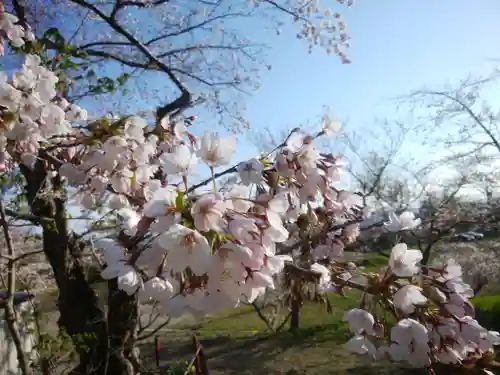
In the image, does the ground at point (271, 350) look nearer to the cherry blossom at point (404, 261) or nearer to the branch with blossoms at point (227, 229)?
the branch with blossoms at point (227, 229)

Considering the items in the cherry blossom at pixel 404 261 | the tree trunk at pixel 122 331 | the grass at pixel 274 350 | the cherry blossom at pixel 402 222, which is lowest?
the grass at pixel 274 350

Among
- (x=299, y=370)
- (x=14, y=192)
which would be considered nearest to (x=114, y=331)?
(x=14, y=192)

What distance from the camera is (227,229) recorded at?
2.17ft

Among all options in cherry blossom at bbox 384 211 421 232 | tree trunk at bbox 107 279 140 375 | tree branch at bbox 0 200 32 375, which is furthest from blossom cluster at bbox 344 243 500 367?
tree trunk at bbox 107 279 140 375

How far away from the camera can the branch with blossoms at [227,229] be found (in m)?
0.66

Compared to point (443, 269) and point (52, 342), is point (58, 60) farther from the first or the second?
point (443, 269)

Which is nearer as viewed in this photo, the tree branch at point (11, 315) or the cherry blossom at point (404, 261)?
the cherry blossom at point (404, 261)

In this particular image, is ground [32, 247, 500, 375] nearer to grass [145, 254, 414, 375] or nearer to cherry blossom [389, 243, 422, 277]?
grass [145, 254, 414, 375]

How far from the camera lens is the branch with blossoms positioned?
26.1 inches

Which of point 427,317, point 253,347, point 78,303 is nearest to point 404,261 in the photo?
point 427,317

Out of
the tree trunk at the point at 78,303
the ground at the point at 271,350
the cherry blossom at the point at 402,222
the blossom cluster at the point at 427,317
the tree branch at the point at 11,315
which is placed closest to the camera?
the blossom cluster at the point at 427,317

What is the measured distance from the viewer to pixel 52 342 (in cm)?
321

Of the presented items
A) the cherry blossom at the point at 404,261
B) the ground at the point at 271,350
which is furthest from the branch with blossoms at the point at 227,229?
the ground at the point at 271,350

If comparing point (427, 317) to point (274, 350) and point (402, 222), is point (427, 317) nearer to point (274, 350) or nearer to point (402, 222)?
point (402, 222)
